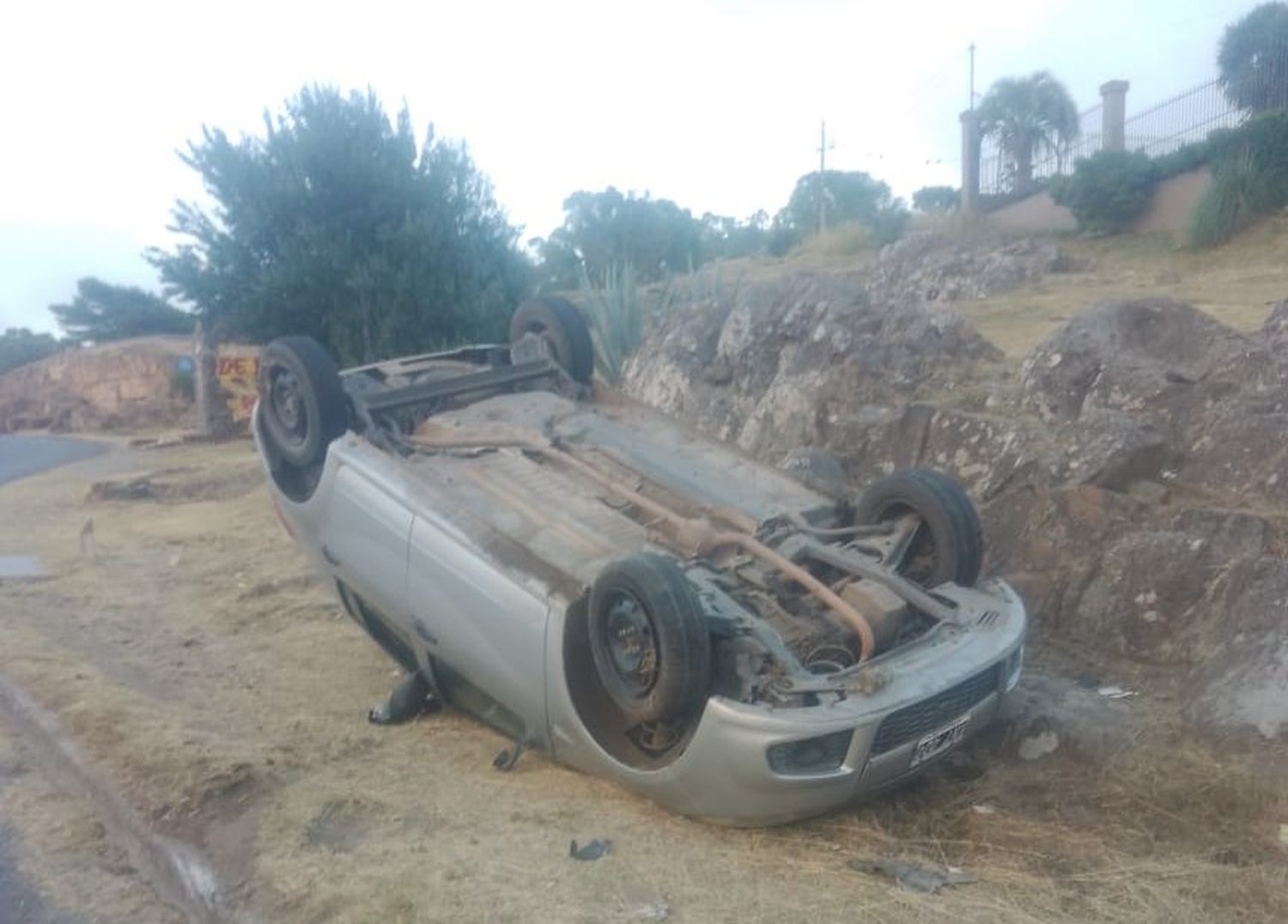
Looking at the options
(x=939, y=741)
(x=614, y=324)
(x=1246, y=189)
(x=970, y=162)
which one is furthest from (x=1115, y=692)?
(x=970, y=162)

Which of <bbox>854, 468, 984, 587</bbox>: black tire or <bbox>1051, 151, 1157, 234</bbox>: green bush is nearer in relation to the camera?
<bbox>854, 468, 984, 587</bbox>: black tire

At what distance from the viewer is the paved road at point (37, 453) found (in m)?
19.0

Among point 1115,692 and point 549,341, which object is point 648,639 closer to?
point 1115,692

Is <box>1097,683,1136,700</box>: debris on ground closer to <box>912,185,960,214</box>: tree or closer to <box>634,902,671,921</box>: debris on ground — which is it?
<box>634,902,671,921</box>: debris on ground

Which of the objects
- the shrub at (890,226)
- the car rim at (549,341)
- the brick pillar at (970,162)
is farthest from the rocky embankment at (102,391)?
the car rim at (549,341)

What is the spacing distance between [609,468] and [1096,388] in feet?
11.0

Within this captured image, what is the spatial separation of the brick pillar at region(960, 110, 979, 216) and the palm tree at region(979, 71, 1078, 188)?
503 millimetres

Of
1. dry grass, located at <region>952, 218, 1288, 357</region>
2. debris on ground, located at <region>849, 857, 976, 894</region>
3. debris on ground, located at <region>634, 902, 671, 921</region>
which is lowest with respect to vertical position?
debris on ground, located at <region>849, 857, 976, 894</region>

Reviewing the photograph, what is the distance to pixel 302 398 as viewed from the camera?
6234 mm

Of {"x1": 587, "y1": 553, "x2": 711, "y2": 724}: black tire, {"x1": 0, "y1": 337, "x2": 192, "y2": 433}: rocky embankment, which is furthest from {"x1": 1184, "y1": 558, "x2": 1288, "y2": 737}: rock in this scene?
{"x1": 0, "y1": 337, "x2": 192, "y2": 433}: rocky embankment

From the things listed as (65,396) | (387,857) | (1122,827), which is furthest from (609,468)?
(65,396)

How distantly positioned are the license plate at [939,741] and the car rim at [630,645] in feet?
3.06

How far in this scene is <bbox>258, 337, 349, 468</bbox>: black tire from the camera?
6.12 metres

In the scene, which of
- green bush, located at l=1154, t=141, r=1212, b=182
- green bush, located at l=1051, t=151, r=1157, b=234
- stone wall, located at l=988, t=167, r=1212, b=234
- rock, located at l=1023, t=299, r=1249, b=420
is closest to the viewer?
rock, located at l=1023, t=299, r=1249, b=420
